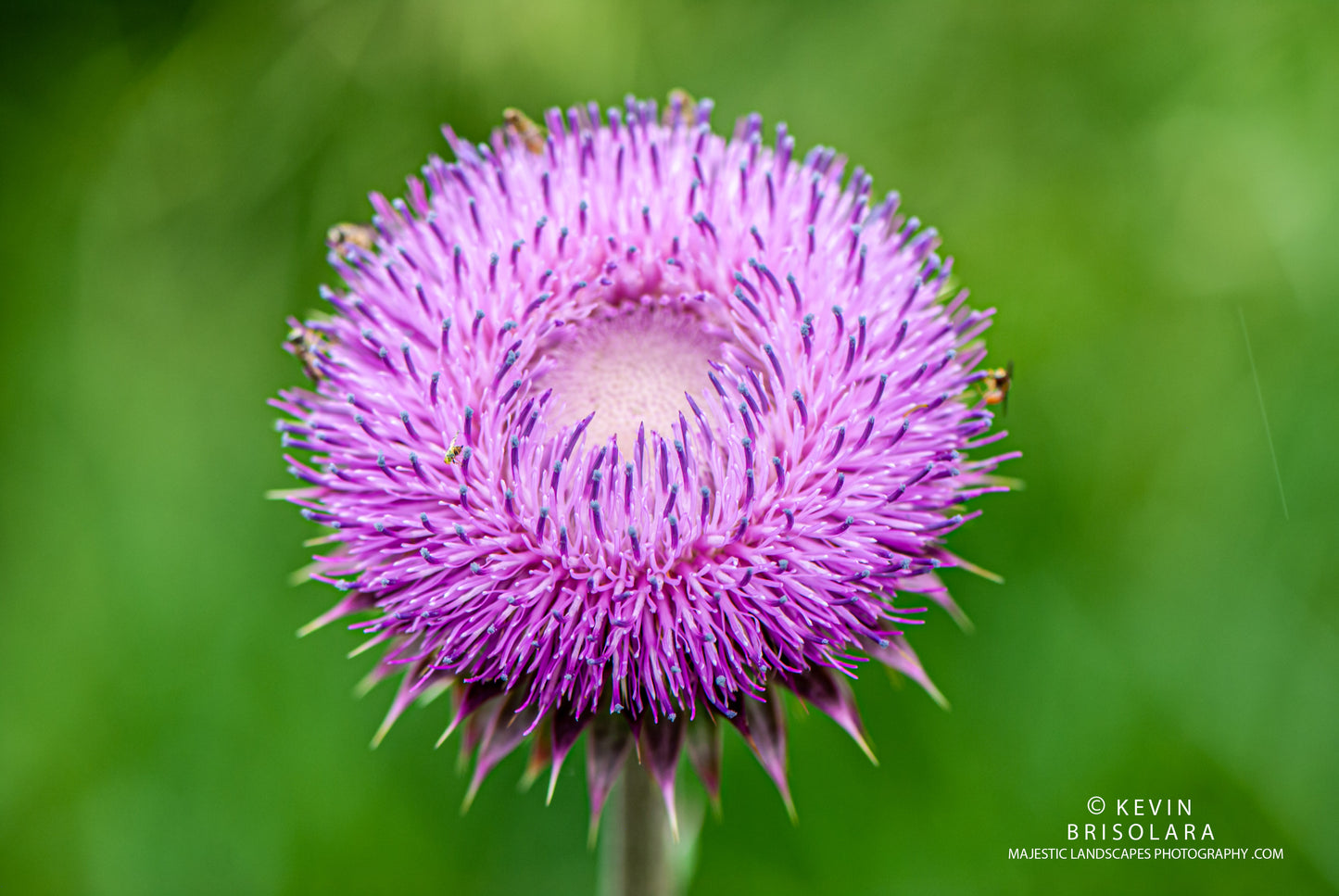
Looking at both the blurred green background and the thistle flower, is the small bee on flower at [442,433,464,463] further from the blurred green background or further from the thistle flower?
the blurred green background

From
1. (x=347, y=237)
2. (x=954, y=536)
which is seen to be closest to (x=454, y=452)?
(x=347, y=237)

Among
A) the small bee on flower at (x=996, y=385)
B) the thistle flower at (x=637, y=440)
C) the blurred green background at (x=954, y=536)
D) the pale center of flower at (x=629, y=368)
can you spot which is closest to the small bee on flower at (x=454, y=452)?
the thistle flower at (x=637, y=440)

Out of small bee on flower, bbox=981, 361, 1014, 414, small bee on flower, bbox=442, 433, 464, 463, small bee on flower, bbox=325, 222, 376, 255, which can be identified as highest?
small bee on flower, bbox=325, 222, 376, 255

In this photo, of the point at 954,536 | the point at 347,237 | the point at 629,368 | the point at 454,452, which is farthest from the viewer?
the point at 954,536

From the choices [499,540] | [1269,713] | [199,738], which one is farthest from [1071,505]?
[199,738]

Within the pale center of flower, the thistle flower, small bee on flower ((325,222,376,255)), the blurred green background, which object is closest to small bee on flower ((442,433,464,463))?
the thistle flower

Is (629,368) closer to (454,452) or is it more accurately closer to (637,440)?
(637,440)

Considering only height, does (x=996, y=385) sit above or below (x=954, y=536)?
above

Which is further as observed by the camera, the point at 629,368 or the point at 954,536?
the point at 954,536

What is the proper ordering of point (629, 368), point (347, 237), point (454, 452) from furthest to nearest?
point (347, 237) < point (629, 368) < point (454, 452)
